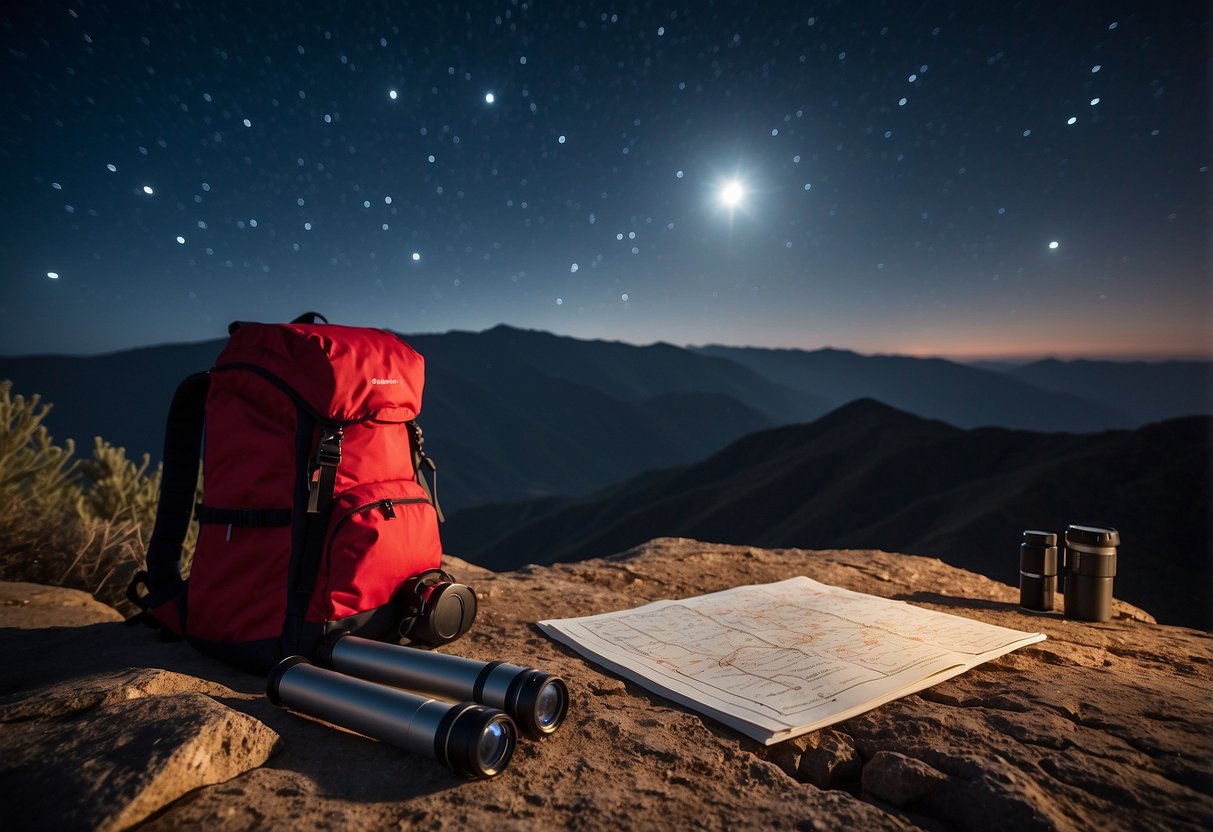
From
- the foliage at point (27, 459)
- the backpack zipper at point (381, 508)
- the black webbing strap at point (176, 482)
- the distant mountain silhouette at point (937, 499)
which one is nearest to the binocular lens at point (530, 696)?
the backpack zipper at point (381, 508)

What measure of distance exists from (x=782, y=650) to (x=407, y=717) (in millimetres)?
1039

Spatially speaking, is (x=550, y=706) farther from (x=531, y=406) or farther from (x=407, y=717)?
(x=531, y=406)

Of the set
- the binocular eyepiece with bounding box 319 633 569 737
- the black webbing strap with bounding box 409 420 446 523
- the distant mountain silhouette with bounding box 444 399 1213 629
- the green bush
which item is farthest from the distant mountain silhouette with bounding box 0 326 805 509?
the binocular eyepiece with bounding box 319 633 569 737

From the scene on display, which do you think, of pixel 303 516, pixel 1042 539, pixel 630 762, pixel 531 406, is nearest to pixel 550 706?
pixel 630 762

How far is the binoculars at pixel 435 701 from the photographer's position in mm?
1030

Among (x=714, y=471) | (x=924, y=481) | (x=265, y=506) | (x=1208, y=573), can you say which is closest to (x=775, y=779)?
(x=265, y=506)

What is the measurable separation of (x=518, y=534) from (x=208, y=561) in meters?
41.7

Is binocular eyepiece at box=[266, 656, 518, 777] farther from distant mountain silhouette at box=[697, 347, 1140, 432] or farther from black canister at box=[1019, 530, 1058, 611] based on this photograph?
distant mountain silhouette at box=[697, 347, 1140, 432]

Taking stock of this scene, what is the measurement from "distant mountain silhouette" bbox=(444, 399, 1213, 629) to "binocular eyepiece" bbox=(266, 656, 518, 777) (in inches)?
664

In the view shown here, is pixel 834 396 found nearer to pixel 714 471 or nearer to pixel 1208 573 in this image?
pixel 714 471

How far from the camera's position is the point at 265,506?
164cm

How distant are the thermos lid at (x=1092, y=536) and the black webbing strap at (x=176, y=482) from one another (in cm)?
314

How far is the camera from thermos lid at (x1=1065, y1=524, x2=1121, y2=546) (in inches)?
81.8

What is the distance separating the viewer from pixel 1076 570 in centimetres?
218
